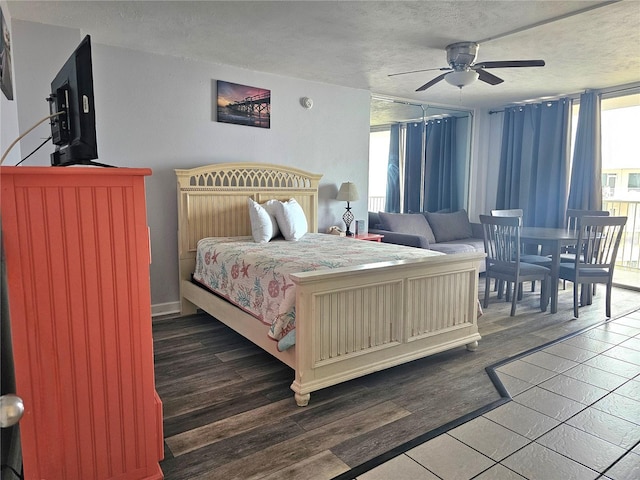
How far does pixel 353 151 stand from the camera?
528cm

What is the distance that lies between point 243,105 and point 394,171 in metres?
→ 3.03

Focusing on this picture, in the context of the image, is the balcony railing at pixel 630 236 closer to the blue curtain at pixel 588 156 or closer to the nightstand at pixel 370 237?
the blue curtain at pixel 588 156

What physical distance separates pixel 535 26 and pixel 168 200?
3.28 m

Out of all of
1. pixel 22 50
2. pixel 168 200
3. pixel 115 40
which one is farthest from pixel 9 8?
pixel 168 200

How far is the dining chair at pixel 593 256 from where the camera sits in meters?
3.91

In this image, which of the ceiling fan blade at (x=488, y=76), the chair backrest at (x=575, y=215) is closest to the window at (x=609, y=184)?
the chair backrest at (x=575, y=215)

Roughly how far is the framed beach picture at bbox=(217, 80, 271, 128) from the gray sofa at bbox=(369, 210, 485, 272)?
199 cm

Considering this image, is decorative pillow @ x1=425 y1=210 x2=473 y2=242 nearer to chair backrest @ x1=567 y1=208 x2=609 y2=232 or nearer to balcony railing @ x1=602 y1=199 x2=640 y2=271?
chair backrest @ x1=567 y1=208 x2=609 y2=232

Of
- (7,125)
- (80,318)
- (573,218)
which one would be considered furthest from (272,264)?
(573,218)

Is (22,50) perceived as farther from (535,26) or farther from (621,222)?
(621,222)

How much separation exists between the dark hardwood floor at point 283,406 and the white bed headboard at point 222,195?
3.02 ft

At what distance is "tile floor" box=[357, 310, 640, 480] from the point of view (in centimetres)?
185

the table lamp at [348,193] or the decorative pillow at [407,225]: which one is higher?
the table lamp at [348,193]

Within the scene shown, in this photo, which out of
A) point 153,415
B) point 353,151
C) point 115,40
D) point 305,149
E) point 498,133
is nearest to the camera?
point 153,415
